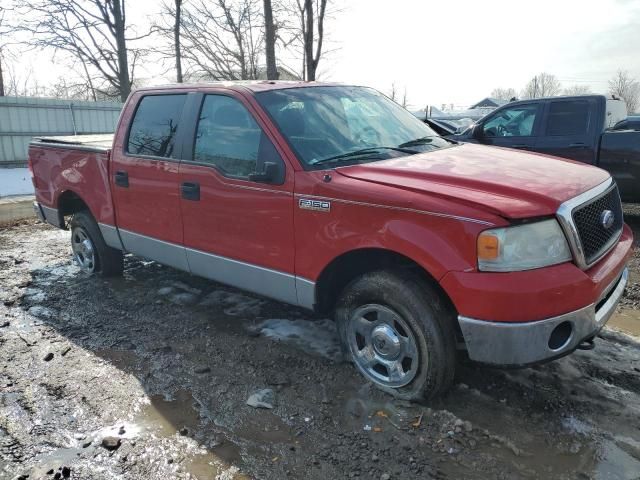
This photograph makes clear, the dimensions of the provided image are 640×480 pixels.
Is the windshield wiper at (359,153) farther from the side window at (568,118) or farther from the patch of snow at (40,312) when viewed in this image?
the side window at (568,118)

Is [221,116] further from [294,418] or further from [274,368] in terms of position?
[294,418]

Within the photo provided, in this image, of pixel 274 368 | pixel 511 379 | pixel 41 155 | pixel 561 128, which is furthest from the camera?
pixel 561 128

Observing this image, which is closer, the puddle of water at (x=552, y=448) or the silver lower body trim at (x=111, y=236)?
the puddle of water at (x=552, y=448)

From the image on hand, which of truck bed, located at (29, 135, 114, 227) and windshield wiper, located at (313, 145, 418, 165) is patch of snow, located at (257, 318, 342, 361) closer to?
windshield wiper, located at (313, 145, 418, 165)

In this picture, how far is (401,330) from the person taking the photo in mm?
3051

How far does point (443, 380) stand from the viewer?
2.90 metres

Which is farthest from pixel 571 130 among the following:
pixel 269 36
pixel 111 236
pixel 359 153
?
pixel 269 36

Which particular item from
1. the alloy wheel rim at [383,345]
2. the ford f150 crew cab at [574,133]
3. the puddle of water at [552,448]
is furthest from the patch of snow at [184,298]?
the ford f150 crew cab at [574,133]

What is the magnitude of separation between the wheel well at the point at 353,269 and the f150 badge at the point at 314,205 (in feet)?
1.03

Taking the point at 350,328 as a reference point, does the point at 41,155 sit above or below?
above

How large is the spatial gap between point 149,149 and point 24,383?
2.09 m

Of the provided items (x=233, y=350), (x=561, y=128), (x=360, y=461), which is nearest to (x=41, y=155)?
(x=233, y=350)

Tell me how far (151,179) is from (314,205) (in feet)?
6.03

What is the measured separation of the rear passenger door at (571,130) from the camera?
294 inches
